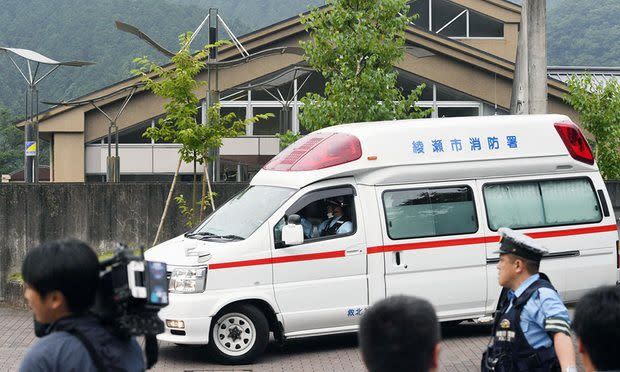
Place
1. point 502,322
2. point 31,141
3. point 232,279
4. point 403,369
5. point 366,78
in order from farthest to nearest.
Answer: point 31,141 < point 366,78 < point 232,279 < point 502,322 < point 403,369

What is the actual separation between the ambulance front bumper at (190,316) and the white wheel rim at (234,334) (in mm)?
183

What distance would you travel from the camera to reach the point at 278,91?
35719 millimetres

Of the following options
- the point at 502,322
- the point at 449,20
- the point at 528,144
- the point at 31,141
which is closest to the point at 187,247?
the point at 528,144

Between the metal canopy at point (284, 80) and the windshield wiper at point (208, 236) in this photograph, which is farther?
the metal canopy at point (284, 80)

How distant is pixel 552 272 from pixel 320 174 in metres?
3.05

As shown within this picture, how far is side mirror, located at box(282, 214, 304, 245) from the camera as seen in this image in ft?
36.9

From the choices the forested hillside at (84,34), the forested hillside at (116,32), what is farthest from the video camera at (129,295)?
the forested hillside at (84,34)

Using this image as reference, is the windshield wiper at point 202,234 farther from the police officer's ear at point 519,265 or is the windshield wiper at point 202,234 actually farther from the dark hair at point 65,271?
the dark hair at point 65,271

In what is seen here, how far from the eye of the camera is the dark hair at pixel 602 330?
12.3ft

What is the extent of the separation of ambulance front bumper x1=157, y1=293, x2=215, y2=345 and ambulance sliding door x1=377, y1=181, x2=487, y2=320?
209 centimetres

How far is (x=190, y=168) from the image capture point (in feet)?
129

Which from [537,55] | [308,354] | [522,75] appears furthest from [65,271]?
[522,75]

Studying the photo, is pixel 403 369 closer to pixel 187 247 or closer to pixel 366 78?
pixel 187 247

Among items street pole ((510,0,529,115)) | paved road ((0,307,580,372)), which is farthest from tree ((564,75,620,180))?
paved road ((0,307,580,372))
